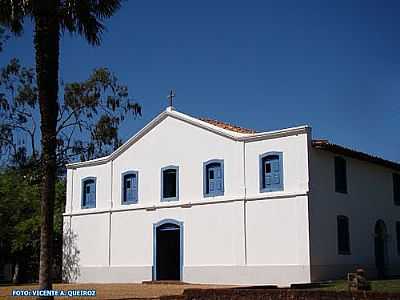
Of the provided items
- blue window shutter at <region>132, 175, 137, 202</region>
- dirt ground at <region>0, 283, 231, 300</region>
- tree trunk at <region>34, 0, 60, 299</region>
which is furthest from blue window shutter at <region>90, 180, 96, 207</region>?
tree trunk at <region>34, 0, 60, 299</region>

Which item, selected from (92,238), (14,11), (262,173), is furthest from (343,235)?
(14,11)

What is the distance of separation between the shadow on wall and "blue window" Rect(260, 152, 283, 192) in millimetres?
11851

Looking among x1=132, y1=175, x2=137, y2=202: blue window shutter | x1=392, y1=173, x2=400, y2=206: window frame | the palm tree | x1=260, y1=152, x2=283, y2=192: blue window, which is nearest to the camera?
the palm tree

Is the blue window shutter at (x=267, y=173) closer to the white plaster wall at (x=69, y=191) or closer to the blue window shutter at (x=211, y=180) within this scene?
the blue window shutter at (x=211, y=180)

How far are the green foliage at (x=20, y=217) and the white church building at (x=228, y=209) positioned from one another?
114 inches

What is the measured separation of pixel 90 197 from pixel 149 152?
4719mm

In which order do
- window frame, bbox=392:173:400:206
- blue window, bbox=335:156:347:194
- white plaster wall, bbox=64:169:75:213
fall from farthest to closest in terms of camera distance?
white plaster wall, bbox=64:169:75:213 < window frame, bbox=392:173:400:206 < blue window, bbox=335:156:347:194

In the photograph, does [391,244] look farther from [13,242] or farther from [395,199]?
[13,242]

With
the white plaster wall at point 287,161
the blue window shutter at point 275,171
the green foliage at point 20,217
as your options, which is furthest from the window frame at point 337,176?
the green foliage at point 20,217

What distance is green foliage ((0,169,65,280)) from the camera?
3575cm

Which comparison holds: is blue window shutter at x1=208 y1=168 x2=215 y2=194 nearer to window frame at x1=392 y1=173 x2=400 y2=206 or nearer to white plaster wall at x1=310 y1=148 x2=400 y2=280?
white plaster wall at x1=310 y1=148 x2=400 y2=280

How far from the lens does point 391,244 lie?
31.0 m

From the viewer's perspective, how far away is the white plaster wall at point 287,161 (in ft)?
83.5

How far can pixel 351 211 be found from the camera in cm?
2816
